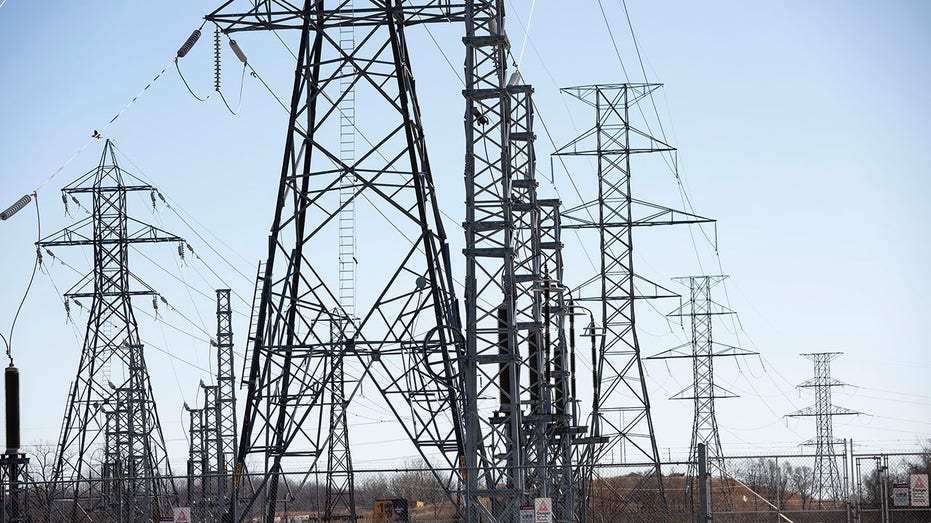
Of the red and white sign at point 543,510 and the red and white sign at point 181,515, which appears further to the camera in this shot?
the red and white sign at point 181,515

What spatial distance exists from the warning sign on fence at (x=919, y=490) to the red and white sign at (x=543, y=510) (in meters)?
6.03

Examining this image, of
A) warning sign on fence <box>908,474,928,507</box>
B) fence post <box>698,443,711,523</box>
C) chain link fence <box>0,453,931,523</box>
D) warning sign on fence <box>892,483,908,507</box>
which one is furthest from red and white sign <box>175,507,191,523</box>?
warning sign on fence <box>908,474,928,507</box>

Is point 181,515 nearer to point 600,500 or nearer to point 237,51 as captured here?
point 237,51

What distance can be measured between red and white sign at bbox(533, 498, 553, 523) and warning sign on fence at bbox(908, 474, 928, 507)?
603 centimetres

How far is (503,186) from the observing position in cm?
2548

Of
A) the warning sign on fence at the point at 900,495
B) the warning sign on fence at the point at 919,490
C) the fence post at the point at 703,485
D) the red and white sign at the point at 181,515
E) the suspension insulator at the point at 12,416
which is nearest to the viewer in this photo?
the fence post at the point at 703,485

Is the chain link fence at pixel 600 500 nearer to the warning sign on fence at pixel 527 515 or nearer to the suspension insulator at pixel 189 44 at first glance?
the warning sign on fence at pixel 527 515

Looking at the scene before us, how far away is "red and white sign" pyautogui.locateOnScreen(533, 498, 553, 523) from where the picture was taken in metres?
21.5

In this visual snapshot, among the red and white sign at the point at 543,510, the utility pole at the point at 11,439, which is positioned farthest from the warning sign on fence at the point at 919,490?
the utility pole at the point at 11,439

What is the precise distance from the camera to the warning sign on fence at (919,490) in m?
22.6

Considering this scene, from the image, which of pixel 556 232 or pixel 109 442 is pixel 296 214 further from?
pixel 109 442

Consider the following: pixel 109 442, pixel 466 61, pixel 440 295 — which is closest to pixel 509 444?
pixel 440 295

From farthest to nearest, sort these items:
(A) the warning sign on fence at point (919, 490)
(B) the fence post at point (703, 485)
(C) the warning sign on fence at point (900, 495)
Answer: (C) the warning sign on fence at point (900, 495) < (A) the warning sign on fence at point (919, 490) < (B) the fence post at point (703, 485)

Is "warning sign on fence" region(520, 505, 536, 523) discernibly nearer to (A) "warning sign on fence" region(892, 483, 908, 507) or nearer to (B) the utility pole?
(A) "warning sign on fence" region(892, 483, 908, 507)
